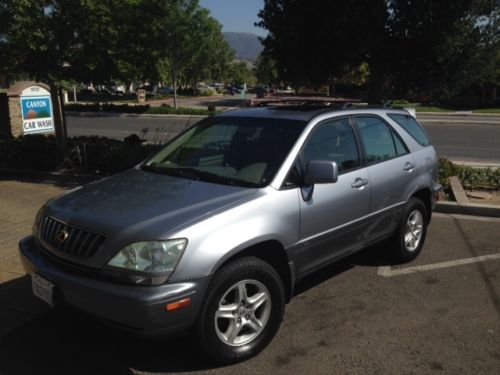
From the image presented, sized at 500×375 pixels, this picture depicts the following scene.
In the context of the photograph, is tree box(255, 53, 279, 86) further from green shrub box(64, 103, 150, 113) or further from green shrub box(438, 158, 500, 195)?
green shrub box(64, 103, 150, 113)

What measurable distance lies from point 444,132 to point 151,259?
1934 cm

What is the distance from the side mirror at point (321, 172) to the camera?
3.66 m

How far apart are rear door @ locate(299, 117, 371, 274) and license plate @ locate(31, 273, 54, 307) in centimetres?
172

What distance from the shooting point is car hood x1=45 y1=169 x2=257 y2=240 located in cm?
311

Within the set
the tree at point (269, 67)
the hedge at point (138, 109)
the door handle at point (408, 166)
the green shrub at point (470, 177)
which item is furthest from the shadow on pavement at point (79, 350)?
the hedge at point (138, 109)

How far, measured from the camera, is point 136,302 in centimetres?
285

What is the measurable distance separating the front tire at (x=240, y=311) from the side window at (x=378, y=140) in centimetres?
172

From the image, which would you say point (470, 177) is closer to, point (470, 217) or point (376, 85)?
point (470, 217)

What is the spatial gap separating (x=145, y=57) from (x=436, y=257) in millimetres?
6723

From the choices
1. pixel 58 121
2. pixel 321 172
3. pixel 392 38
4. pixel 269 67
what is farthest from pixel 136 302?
pixel 269 67

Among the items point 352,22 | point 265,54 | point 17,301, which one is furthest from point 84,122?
point 17,301

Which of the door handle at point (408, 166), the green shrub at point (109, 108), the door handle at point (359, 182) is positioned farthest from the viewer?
the green shrub at point (109, 108)

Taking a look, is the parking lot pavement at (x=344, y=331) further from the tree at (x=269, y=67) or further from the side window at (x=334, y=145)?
the tree at (x=269, y=67)

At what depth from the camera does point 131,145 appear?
9883mm
